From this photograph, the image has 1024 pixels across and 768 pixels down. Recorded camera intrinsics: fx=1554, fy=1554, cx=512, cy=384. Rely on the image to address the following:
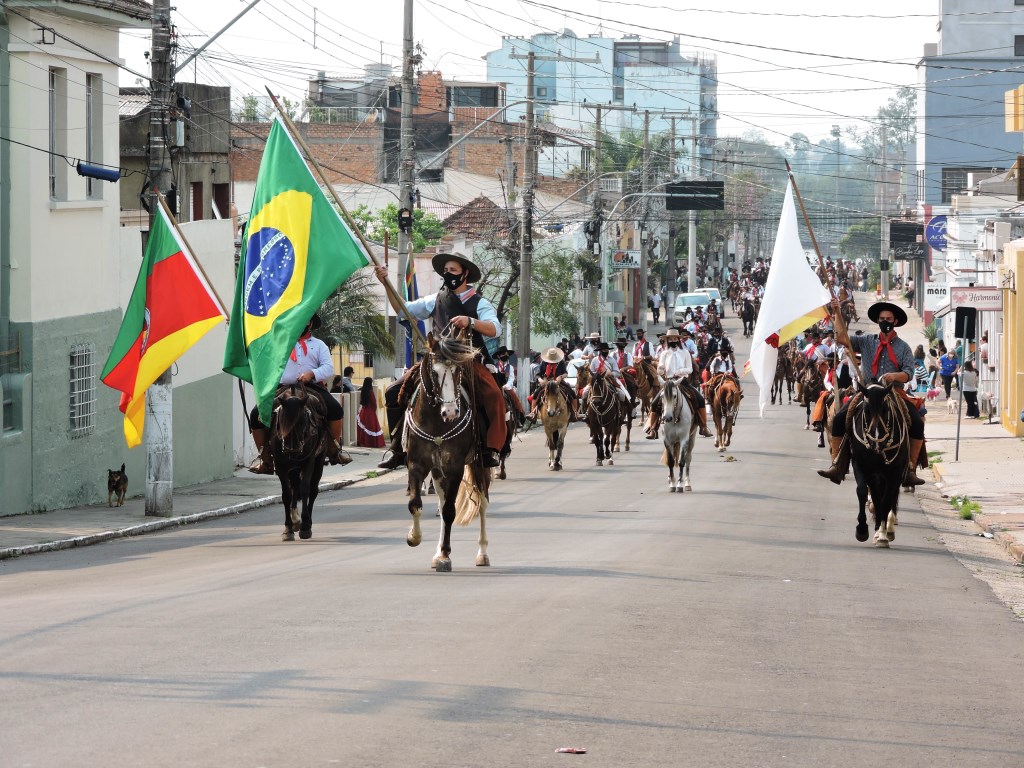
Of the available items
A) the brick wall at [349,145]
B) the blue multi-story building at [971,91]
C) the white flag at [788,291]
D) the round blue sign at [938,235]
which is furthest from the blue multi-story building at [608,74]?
→ the white flag at [788,291]

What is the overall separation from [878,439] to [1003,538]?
368 centimetres

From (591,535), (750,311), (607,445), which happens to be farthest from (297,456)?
(750,311)

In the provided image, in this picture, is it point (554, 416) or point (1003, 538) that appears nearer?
Answer: point (1003, 538)

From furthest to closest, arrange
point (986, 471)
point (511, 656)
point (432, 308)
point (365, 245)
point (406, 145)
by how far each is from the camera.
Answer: point (406, 145)
point (986, 471)
point (432, 308)
point (365, 245)
point (511, 656)

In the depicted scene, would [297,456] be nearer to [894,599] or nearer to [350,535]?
[350,535]

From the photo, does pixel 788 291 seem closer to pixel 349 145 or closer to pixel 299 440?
pixel 299 440

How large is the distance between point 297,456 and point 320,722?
948 centimetres

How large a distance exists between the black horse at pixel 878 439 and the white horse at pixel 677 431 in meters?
7.01

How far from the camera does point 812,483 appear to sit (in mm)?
26094

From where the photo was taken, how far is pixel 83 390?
76.8ft

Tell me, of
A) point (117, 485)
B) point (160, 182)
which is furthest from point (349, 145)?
point (160, 182)

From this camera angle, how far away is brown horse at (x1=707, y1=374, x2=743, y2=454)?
31.9 meters

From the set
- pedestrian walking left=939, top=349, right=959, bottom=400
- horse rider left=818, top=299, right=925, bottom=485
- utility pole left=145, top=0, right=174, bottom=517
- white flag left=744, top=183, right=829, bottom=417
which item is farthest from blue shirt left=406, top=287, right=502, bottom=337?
pedestrian walking left=939, top=349, right=959, bottom=400

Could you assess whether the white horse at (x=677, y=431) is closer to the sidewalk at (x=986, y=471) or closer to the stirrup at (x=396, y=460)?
the sidewalk at (x=986, y=471)
